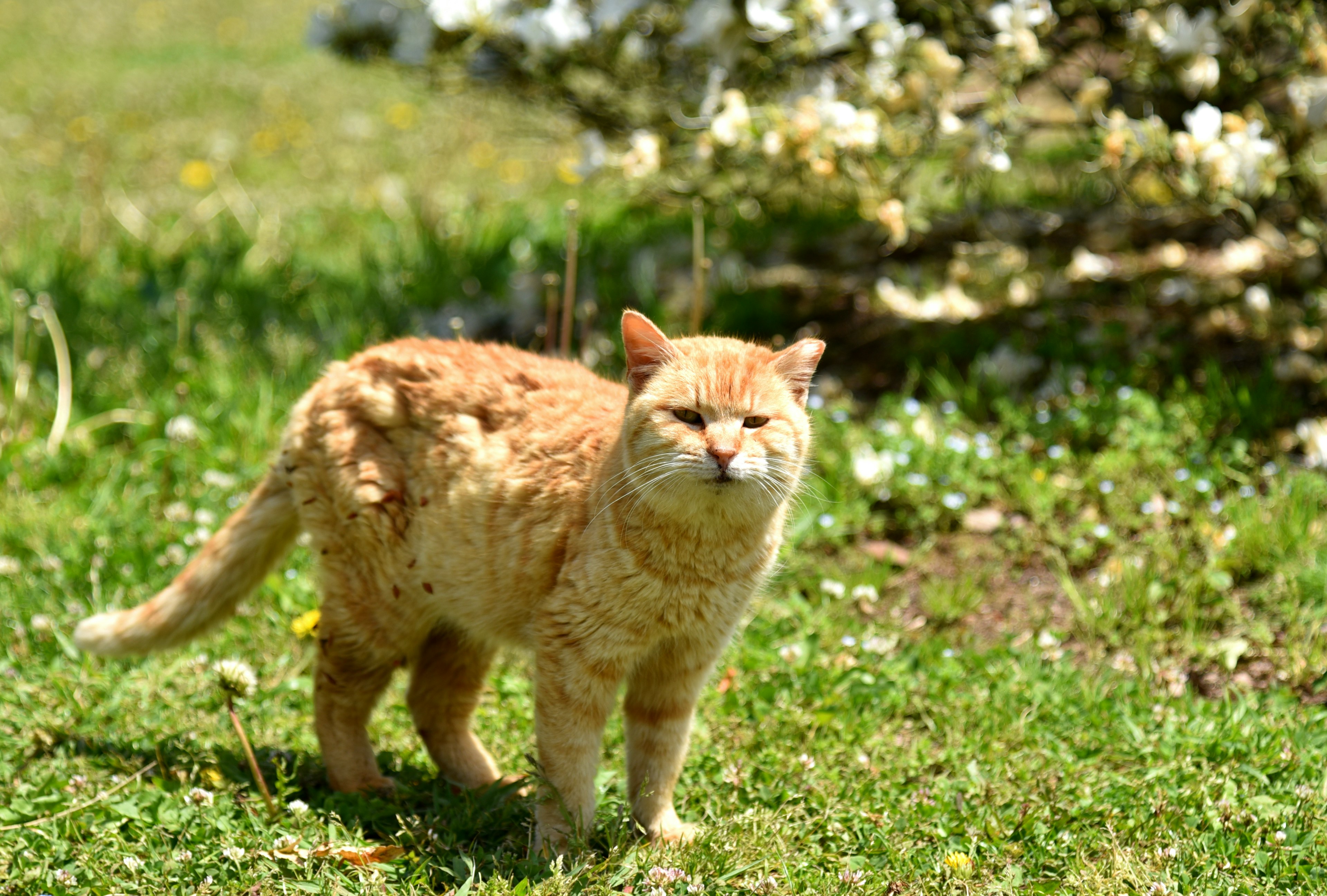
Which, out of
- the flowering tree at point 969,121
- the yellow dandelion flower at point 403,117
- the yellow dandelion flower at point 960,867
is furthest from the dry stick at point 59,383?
the yellow dandelion flower at point 403,117

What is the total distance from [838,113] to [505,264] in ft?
7.10

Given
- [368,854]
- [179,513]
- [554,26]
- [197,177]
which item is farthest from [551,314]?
[197,177]

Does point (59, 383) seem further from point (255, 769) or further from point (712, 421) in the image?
point (712, 421)

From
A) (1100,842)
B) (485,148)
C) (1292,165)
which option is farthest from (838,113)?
(485,148)

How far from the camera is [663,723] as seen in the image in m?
3.04

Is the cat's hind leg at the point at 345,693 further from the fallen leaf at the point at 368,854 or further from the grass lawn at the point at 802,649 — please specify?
the fallen leaf at the point at 368,854

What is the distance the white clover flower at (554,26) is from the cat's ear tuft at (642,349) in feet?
7.64

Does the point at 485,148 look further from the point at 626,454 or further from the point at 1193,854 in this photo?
the point at 1193,854

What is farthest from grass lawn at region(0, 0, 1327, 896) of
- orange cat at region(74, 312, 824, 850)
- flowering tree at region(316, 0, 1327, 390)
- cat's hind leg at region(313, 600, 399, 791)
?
flowering tree at region(316, 0, 1327, 390)

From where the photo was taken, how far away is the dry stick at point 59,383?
4.60 metres

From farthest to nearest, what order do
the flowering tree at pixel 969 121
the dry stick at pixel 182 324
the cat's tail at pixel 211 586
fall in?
1. the dry stick at pixel 182 324
2. the flowering tree at pixel 969 121
3. the cat's tail at pixel 211 586

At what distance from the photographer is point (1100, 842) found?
9.48 feet

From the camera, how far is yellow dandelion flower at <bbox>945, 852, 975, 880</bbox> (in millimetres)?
2760

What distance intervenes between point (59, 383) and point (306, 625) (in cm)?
205
